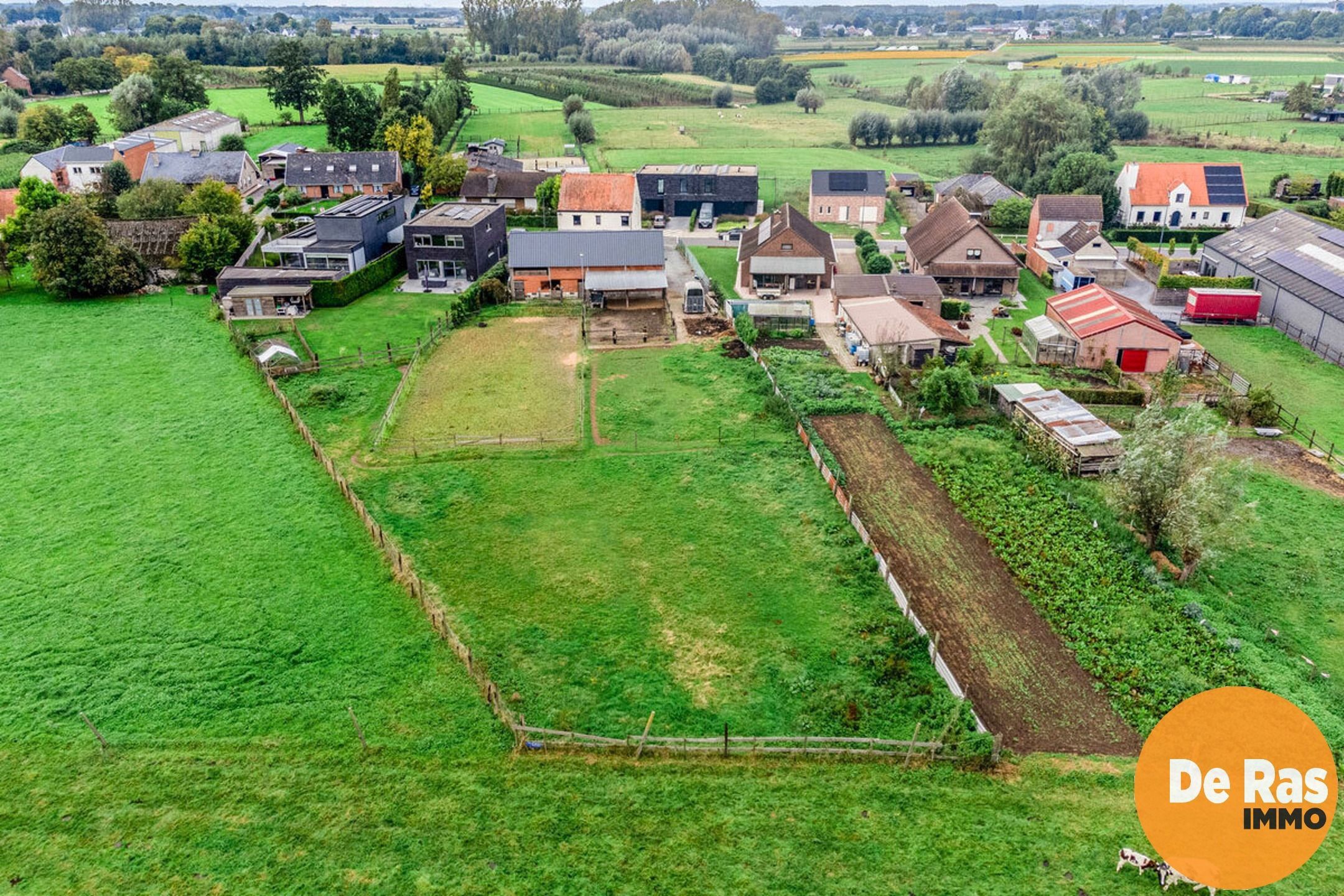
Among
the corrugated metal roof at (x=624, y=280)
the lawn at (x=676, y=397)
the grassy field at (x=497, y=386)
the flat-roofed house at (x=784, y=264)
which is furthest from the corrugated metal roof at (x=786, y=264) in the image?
the grassy field at (x=497, y=386)

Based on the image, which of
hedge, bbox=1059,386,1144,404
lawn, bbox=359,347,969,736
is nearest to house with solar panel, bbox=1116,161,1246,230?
hedge, bbox=1059,386,1144,404

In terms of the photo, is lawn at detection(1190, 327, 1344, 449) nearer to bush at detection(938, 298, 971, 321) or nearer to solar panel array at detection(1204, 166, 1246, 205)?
bush at detection(938, 298, 971, 321)

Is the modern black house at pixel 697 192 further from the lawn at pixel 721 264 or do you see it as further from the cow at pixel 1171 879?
the cow at pixel 1171 879

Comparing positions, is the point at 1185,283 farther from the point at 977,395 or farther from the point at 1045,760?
the point at 1045,760

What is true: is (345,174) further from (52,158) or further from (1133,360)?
(1133,360)

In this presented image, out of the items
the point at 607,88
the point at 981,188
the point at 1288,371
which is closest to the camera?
the point at 1288,371

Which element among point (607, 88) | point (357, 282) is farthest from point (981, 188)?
point (607, 88)

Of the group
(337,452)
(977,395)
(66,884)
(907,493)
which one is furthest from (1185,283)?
(66,884)

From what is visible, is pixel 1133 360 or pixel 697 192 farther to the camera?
pixel 697 192
